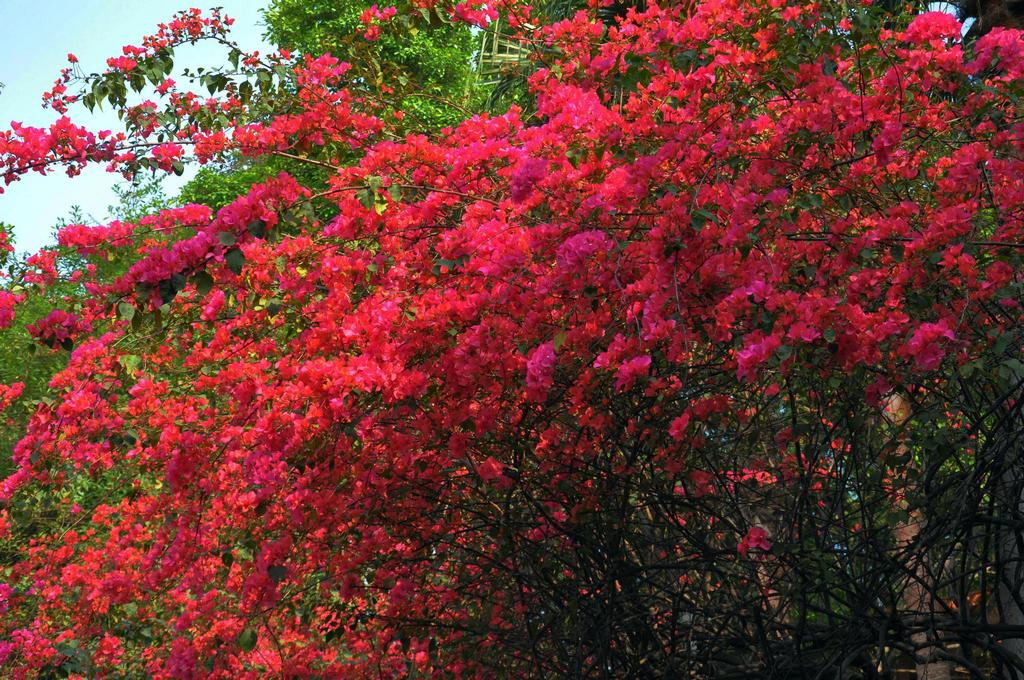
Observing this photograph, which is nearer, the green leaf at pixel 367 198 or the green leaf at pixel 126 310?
the green leaf at pixel 126 310

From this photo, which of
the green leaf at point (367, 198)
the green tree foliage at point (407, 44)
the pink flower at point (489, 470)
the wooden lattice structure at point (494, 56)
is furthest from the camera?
the green tree foliage at point (407, 44)

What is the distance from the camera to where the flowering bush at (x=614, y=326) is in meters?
3.42

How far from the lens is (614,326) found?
3.79 m

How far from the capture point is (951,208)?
320cm

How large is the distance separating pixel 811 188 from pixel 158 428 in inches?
141

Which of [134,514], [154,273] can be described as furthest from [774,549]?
[134,514]

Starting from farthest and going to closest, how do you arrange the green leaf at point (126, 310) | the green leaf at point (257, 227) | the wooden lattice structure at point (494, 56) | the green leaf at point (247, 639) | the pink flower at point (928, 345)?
the wooden lattice structure at point (494, 56), the green leaf at point (247, 639), the green leaf at point (257, 227), the green leaf at point (126, 310), the pink flower at point (928, 345)

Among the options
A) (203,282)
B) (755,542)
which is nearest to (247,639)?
(203,282)

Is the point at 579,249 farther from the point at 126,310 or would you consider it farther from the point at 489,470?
the point at 126,310

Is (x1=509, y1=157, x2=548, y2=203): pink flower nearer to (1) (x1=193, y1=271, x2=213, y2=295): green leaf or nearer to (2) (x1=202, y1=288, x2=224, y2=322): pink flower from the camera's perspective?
(1) (x1=193, y1=271, x2=213, y2=295): green leaf

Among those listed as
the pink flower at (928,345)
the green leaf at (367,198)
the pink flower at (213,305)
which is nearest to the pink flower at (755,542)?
the pink flower at (928,345)

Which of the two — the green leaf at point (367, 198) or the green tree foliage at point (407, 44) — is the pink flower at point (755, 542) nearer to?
the green leaf at point (367, 198)

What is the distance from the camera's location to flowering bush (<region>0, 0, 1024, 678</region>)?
3.42 m

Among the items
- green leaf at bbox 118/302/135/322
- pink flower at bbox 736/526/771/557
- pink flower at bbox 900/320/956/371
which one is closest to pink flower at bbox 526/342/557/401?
pink flower at bbox 736/526/771/557
